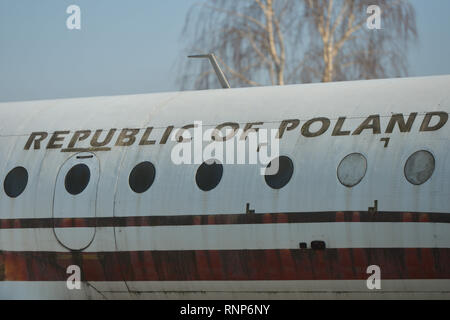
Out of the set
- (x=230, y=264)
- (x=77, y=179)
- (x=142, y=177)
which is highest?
(x=77, y=179)

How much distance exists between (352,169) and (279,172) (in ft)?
3.33

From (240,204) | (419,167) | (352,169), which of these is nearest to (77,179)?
(240,204)

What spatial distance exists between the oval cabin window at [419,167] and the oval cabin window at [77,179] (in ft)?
15.5

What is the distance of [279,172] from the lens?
14773mm

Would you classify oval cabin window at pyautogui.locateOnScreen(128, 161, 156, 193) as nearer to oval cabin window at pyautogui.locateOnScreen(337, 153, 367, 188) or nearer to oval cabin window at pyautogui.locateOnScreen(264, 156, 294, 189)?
oval cabin window at pyautogui.locateOnScreen(264, 156, 294, 189)

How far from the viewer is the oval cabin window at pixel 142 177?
15620 millimetres

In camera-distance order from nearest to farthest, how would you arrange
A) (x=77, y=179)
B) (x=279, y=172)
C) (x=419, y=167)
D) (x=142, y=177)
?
(x=419, y=167) → (x=279, y=172) → (x=142, y=177) → (x=77, y=179)

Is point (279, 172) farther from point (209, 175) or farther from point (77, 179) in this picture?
point (77, 179)

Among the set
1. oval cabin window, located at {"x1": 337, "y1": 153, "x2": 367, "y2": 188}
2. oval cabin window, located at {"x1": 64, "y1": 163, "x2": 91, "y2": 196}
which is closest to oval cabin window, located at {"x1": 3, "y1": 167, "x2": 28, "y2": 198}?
oval cabin window, located at {"x1": 64, "y1": 163, "x2": 91, "y2": 196}

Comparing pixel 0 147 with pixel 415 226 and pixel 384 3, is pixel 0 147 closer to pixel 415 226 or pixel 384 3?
pixel 415 226

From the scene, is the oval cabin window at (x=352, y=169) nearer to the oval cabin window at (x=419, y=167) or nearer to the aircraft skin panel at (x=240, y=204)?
the aircraft skin panel at (x=240, y=204)

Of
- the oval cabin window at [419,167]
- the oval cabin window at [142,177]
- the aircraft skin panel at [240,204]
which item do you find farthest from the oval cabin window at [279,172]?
the oval cabin window at [142,177]

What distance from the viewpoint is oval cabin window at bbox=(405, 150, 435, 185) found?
13766mm
